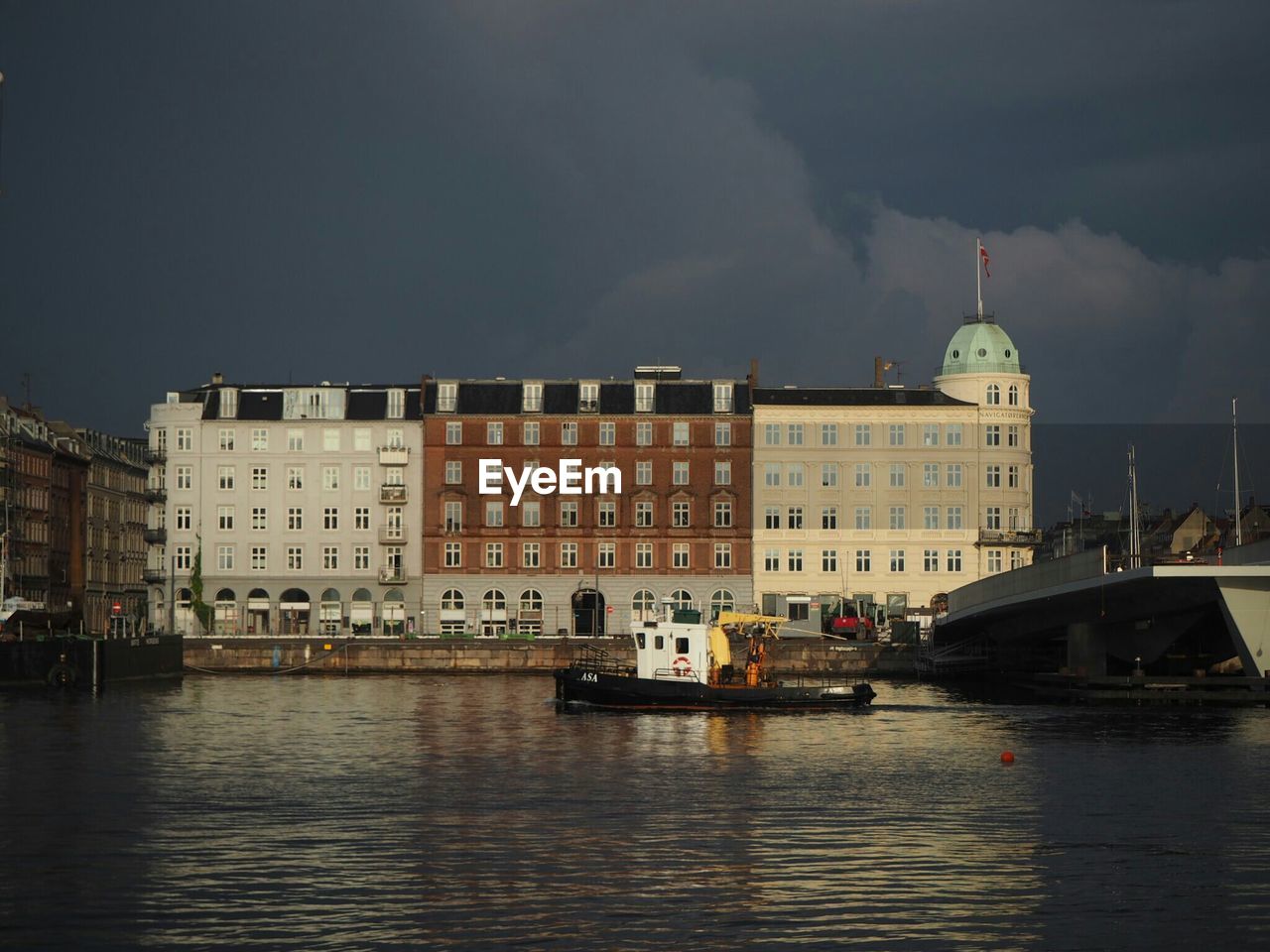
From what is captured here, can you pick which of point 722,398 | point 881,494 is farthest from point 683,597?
point 881,494

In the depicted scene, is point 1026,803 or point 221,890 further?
point 1026,803

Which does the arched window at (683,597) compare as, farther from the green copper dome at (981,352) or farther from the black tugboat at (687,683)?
the black tugboat at (687,683)

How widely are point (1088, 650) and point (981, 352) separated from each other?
157 ft

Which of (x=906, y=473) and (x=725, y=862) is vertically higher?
(x=906, y=473)

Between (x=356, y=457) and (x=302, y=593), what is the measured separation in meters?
11.2

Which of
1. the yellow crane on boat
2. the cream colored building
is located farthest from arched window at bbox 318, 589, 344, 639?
the yellow crane on boat

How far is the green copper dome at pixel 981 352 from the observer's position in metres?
148

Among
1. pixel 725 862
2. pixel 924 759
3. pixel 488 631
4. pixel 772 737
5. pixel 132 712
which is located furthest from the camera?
pixel 488 631

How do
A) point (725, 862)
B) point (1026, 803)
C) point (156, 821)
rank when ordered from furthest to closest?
point (1026, 803) → point (156, 821) → point (725, 862)

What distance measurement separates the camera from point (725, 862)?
3988cm

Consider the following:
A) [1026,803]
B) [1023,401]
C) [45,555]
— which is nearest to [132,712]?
[1026,803]

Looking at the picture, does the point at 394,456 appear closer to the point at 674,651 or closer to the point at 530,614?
the point at 530,614

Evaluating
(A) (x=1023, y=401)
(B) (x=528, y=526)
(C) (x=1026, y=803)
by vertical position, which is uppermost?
(A) (x=1023, y=401)

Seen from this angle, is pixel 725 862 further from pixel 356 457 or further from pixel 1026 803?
pixel 356 457
